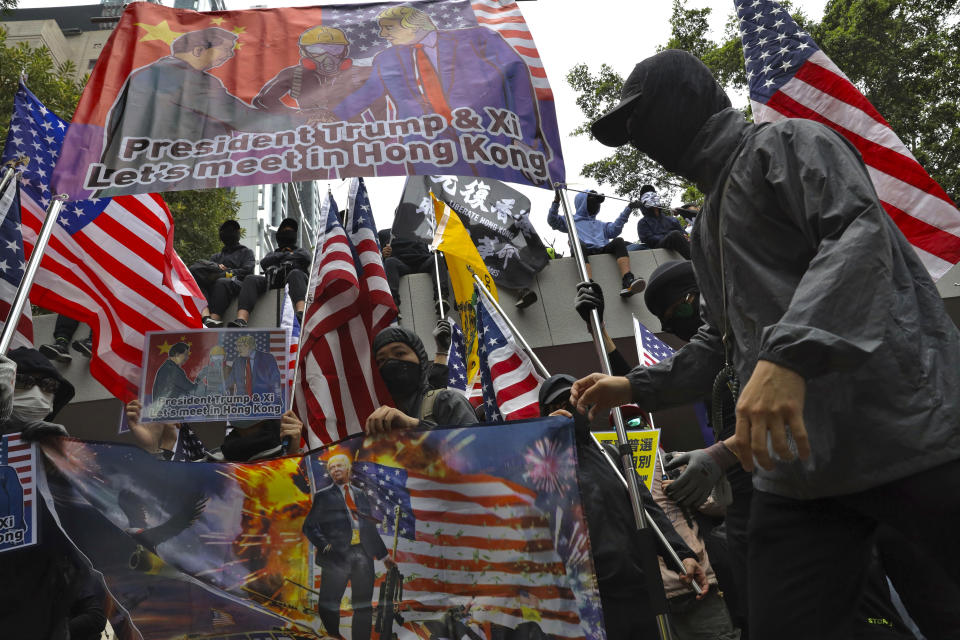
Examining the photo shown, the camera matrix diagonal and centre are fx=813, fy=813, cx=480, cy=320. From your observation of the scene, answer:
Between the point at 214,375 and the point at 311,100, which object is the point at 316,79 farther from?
the point at 214,375

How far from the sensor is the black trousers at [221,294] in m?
11.0

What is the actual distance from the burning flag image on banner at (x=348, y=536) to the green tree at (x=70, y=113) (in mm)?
9138

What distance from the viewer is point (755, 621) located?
5.84ft

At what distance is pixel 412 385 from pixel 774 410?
3.09 m

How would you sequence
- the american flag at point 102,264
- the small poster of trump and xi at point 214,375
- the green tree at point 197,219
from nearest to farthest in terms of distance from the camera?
the small poster of trump and xi at point 214,375, the american flag at point 102,264, the green tree at point 197,219

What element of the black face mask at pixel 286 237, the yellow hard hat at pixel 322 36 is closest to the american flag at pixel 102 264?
the yellow hard hat at pixel 322 36

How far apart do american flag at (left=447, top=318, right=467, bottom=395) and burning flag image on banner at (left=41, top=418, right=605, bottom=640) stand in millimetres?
2776

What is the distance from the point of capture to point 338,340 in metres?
4.97

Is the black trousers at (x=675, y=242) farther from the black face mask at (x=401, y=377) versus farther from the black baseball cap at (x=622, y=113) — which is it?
the black baseball cap at (x=622, y=113)

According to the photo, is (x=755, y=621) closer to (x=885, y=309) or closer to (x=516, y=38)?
(x=885, y=309)

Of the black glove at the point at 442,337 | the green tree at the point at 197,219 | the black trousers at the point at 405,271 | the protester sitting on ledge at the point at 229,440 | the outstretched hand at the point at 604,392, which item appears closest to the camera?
the outstretched hand at the point at 604,392

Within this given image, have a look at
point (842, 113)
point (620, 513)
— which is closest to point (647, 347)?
point (842, 113)

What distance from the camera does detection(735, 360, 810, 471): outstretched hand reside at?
1.45m

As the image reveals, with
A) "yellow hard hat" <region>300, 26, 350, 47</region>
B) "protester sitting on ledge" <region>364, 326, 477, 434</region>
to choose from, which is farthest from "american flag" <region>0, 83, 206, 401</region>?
"protester sitting on ledge" <region>364, 326, 477, 434</region>
